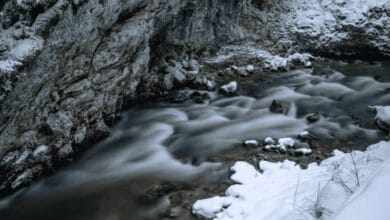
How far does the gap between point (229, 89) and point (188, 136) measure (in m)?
2.70

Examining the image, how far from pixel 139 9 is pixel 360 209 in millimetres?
7598

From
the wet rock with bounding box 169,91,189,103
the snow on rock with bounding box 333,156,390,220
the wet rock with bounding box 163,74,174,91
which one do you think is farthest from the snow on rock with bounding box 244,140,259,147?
the snow on rock with bounding box 333,156,390,220

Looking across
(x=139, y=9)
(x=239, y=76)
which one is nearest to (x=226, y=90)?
(x=239, y=76)

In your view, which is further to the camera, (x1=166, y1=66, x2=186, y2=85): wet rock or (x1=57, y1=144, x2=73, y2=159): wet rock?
(x1=166, y1=66, x2=186, y2=85): wet rock

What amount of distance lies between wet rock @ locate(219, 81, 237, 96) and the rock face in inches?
15.1

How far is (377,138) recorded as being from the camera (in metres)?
7.60

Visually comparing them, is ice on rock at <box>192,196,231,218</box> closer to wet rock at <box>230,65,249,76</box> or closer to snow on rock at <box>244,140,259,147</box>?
snow on rock at <box>244,140,259,147</box>

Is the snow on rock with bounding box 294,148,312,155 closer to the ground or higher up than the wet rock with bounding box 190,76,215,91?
closer to the ground

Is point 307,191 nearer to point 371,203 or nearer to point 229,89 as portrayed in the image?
point 371,203

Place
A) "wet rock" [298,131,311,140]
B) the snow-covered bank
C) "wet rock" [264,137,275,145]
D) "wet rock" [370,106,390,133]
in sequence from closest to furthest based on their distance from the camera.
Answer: "wet rock" [264,137,275,145] < "wet rock" [298,131,311,140] < "wet rock" [370,106,390,133] < the snow-covered bank

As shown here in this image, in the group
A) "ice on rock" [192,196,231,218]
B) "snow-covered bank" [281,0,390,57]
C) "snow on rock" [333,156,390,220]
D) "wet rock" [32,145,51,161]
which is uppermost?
"snow-covered bank" [281,0,390,57]

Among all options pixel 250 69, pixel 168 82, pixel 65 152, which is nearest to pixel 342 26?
pixel 250 69

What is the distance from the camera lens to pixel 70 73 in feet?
25.0

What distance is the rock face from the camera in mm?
6840
